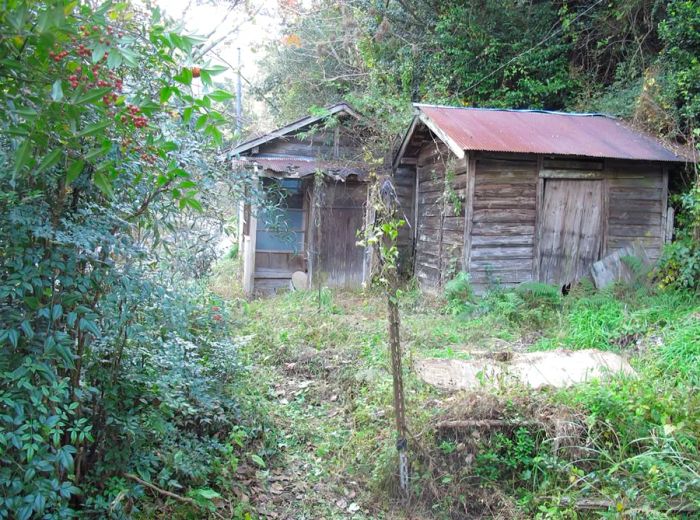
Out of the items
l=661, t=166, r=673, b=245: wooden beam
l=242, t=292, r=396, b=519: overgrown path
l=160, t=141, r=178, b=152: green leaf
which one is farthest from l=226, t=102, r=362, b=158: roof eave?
l=160, t=141, r=178, b=152: green leaf

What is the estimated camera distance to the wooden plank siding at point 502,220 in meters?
9.06

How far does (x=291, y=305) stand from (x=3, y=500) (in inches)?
272

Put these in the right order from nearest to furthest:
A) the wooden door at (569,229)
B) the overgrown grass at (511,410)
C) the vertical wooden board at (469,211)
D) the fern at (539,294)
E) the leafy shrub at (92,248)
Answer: the leafy shrub at (92,248) < the overgrown grass at (511,410) < the fern at (539,294) < the vertical wooden board at (469,211) < the wooden door at (569,229)

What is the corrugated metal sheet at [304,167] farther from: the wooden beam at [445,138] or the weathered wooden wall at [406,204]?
the wooden beam at [445,138]

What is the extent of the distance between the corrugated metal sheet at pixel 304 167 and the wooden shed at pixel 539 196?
1633mm

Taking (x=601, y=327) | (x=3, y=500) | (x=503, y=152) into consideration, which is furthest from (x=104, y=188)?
(x=503, y=152)

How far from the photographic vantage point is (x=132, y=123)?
2078 mm

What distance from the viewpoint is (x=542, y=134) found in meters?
9.48

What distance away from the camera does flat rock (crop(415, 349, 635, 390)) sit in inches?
180

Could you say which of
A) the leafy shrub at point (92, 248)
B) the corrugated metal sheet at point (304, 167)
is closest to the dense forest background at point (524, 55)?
the corrugated metal sheet at point (304, 167)

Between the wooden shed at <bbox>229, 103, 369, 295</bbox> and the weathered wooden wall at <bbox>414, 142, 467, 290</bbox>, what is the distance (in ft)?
4.03

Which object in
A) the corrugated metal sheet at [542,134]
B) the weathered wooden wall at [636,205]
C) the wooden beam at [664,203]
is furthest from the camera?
the wooden beam at [664,203]

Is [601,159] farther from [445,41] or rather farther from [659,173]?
[445,41]

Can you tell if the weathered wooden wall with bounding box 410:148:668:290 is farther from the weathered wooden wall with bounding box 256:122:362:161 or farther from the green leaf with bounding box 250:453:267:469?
the green leaf with bounding box 250:453:267:469
